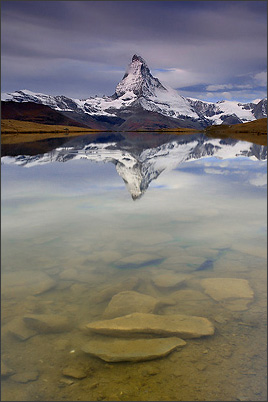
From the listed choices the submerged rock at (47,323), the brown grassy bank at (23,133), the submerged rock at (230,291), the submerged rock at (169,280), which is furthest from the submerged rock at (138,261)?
the brown grassy bank at (23,133)

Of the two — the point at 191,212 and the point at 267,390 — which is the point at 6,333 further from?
the point at 191,212

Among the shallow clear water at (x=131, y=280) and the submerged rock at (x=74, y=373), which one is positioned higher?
the shallow clear water at (x=131, y=280)

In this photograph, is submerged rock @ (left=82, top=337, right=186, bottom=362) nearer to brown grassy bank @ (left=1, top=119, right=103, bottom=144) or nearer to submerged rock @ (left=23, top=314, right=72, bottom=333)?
submerged rock @ (left=23, top=314, right=72, bottom=333)

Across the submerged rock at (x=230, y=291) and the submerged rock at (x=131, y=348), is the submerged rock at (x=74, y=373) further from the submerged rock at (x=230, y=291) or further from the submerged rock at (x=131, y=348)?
the submerged rock at (x=230, y=291)

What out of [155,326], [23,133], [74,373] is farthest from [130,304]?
[23,133]

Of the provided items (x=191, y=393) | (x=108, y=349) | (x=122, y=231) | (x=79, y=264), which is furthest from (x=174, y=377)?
(x=122, y=231)
